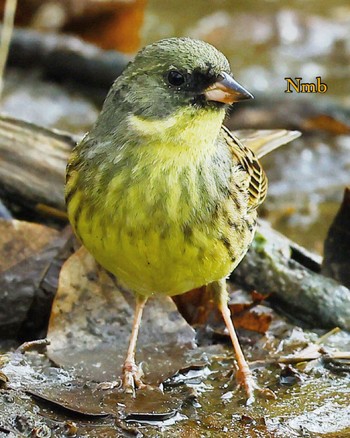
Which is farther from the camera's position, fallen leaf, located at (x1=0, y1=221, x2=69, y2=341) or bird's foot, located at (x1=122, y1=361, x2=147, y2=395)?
fallen leaf, located at (x1=0, y1=221, x2=69, y2=341)

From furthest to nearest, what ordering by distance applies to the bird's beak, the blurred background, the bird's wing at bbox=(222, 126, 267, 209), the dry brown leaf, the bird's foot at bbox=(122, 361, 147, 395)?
the blurred background
the dry brown leaf
the bird's wing at bbox=(222, 126, 267, 209)
the bird's foot at bbox=(122, 361, 147, 395)
the bird's beak

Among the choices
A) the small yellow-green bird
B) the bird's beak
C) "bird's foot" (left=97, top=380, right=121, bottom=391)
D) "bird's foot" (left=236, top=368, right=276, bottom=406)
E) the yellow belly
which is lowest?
"bird's foot" (left=97, top=380, right=121, bottom=391)

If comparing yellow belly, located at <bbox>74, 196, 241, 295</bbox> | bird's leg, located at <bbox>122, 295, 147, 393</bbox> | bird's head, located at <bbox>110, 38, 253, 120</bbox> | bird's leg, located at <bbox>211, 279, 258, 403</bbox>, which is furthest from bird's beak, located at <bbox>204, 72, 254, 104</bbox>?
bird's leg, located at <bbox>122, 295, 147, 393</bbox>

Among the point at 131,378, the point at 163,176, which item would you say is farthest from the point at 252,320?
the point at 163,176

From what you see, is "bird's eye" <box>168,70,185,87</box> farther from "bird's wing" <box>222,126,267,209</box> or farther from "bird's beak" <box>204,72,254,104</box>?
"bird's wing" <box>222,126,267,209</box>

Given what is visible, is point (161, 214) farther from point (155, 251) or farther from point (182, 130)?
point (182, 130)
